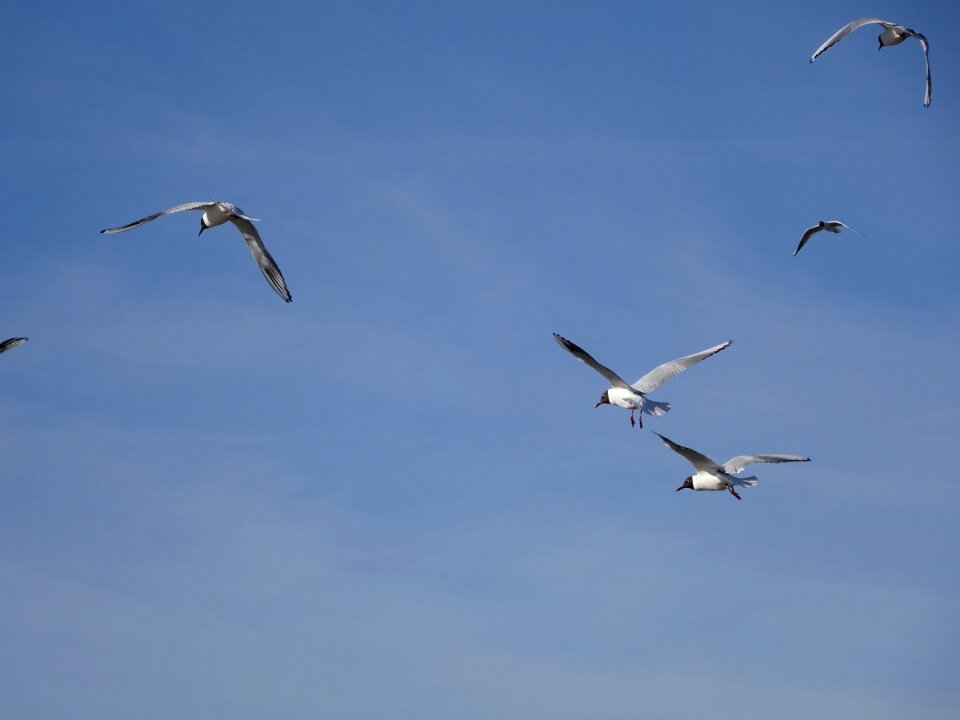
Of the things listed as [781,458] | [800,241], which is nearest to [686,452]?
[781,458]

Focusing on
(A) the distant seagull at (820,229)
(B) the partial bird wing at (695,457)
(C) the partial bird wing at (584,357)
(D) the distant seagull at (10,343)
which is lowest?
(D) the distant seagull at (10,343)

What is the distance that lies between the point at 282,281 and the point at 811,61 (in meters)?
9.03

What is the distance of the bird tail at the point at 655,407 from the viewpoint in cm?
2212

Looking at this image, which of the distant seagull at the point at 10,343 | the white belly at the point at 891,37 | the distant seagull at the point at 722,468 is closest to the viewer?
the distant seagull at the point at 10,343

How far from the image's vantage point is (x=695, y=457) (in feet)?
72.9

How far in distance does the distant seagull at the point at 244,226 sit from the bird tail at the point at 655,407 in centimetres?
618

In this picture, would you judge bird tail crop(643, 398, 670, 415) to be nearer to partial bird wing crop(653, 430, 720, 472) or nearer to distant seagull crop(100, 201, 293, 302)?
partial bird wing crop(653, 430, 720, 472)

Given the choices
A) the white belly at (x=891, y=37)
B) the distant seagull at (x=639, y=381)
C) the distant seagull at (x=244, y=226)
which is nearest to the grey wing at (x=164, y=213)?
the distant seagull at (x=244, y=226)

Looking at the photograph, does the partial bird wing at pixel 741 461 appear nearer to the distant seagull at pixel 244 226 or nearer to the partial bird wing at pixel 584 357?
the partial bird wing at pixel 584 357

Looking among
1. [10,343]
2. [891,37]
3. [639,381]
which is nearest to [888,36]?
[891,37]

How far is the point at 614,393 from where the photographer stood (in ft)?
75.7

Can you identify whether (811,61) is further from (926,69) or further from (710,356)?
(710,356)

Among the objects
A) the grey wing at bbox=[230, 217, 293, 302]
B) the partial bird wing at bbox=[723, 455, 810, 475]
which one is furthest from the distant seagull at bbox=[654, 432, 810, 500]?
the grey wing at bbox=[230, 217, 293, 302]

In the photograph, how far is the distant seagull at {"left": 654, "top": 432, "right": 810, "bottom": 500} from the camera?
2206 cm
